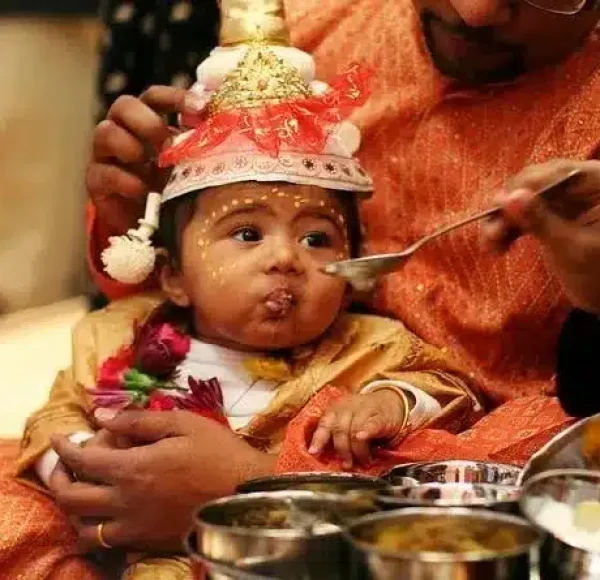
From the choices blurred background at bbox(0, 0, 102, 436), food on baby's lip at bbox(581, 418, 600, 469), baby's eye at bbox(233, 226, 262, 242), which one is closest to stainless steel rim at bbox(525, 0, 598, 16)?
baby's eye at bbox(233, 226, 262, 242)

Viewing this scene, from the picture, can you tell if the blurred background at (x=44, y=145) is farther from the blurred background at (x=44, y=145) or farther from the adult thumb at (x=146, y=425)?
the adult thumb at (x=146, y=425)

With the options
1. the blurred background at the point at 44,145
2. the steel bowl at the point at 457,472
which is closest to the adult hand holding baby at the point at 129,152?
the steel bowl at the point at 457,472

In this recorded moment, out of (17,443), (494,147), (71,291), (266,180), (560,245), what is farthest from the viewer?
(71,291)

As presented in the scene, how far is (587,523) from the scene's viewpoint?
37.3 inches

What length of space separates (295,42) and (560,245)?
2.22 ft

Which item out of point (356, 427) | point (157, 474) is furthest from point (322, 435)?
point (157, 474)

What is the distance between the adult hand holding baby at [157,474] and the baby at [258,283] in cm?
3

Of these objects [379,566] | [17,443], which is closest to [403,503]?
[379,566]

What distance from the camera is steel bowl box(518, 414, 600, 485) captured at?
3.41 ft

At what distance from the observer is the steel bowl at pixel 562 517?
0.90 metres

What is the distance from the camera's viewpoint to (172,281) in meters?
1.46

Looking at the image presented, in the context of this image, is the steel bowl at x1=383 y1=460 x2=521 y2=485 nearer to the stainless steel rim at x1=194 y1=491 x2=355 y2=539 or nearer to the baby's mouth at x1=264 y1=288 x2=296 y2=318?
the stainless steel rim at x1=194 y1=491 x2=355 y2=539

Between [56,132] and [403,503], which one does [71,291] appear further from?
[403,503]

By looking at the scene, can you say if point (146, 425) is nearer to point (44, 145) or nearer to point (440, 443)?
point (440, 443)
